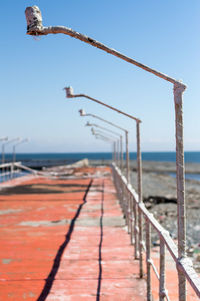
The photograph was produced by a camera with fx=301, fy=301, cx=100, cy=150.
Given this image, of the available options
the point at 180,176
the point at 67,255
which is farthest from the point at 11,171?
the point at 180,176

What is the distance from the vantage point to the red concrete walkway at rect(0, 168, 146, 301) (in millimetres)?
3840

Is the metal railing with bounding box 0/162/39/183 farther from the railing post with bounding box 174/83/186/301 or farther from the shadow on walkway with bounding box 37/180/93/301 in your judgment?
the railing post with bounding box 174/83/186/301

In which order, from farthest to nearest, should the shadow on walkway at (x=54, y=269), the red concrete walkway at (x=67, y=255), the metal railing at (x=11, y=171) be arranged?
the metal railing at (x=11, y=171) → the red concrete walkway at (x=67, y=255) → the shadow on walkway at (x=54, y=269)

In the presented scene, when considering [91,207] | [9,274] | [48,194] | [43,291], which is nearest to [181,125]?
[43,291]

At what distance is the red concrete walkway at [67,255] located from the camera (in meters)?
3.84

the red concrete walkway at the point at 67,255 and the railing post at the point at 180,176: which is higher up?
the railing post at the point at 180,176

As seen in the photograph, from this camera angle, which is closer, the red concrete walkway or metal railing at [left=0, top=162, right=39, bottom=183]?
the red concrete walkway

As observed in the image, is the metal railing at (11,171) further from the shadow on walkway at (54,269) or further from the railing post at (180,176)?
the railing post at (180,176)

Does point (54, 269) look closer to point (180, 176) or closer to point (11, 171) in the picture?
point (180, 176)

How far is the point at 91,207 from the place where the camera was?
9375 mm

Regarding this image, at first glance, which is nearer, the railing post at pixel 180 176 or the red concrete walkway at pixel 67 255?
the railing post at pixel 180 176

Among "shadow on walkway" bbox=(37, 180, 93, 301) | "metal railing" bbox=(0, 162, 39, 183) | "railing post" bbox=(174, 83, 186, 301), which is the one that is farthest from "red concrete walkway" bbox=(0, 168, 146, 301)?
"metal railing" bbox=(0, 162, 39, 183)

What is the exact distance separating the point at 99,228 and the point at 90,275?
2.65 m

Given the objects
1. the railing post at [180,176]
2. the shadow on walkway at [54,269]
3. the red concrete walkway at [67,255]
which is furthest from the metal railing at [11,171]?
the railing post at [180,176]
